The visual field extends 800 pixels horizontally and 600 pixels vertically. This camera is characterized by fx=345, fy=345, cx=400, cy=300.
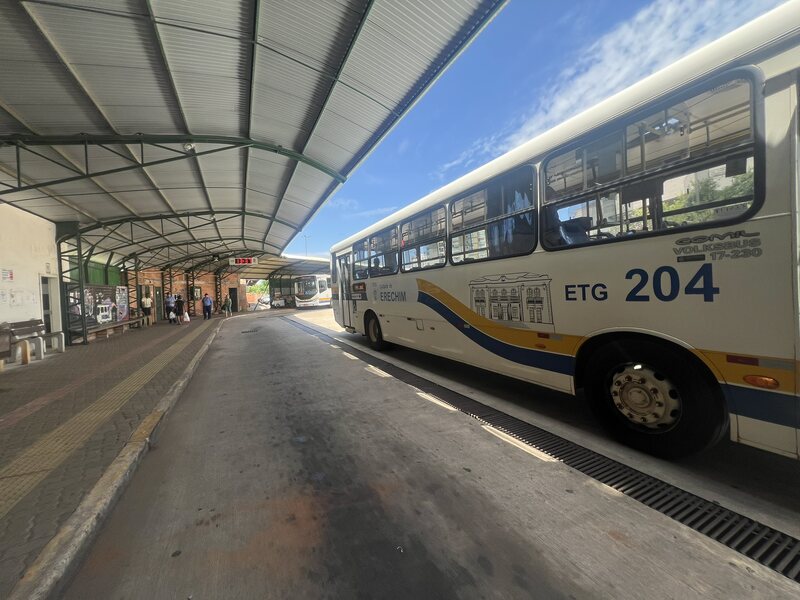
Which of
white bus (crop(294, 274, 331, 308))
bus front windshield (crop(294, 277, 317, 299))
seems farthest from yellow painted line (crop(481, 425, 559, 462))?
bus front windshield (crop(294, 277, 317, 299))

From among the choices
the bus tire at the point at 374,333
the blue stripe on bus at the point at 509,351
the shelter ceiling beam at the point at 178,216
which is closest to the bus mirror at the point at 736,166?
the blue stripe on bus at the point at 509,351

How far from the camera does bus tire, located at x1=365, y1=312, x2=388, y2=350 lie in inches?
344

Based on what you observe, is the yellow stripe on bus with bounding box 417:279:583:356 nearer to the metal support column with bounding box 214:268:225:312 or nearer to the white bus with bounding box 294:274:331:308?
the white bus with bounding box 294:274:331:308

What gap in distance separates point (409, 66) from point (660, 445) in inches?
249

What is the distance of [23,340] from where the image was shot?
28.7ft

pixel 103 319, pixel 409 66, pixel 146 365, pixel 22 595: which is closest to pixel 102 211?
pixel 103 319

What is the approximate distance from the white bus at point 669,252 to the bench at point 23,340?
10.7 meters

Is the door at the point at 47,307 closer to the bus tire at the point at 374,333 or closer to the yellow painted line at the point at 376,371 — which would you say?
the bus tire at the point at 374,333

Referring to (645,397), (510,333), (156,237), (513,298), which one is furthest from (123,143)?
(156,237)

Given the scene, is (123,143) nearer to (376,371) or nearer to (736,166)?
(376,371)

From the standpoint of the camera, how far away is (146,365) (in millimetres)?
7805

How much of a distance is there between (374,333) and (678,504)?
7.14m

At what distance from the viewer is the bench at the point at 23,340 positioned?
311 inches

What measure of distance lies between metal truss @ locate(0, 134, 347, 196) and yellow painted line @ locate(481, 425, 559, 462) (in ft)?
26.7
